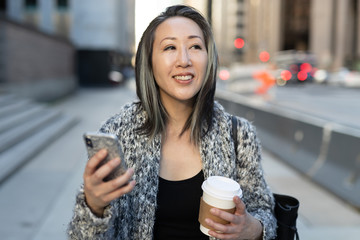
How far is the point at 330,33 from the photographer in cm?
6234

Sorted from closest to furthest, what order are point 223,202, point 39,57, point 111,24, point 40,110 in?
point 223,202 → point 40,110 → point 39,57 → point 111,24

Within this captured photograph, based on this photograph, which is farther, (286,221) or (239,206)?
(286,221)

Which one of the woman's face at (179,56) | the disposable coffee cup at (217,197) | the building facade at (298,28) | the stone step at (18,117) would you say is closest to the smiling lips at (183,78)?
the woman's face at (179,56)

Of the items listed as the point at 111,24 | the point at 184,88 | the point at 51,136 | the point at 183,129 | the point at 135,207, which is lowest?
the point at 51,136

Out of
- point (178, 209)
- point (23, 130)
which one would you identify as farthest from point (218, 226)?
point (23, 130)

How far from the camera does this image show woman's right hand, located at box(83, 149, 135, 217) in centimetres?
150

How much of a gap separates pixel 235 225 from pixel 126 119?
76 centimetres

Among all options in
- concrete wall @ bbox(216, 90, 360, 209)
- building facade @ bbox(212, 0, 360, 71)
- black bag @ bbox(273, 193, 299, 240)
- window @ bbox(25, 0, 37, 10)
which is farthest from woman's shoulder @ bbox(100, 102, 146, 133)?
window @ bbox(25, 0, 37, 10)

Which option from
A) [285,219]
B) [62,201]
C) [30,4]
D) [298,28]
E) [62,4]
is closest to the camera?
[285,219]

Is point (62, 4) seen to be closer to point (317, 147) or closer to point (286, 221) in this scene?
point (317, 147)

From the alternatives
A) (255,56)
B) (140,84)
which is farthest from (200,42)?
(255,56)

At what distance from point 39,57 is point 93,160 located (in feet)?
66.2

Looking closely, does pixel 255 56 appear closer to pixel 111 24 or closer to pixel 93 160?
pixel 111 24

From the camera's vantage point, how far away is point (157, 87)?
2.26 meters
